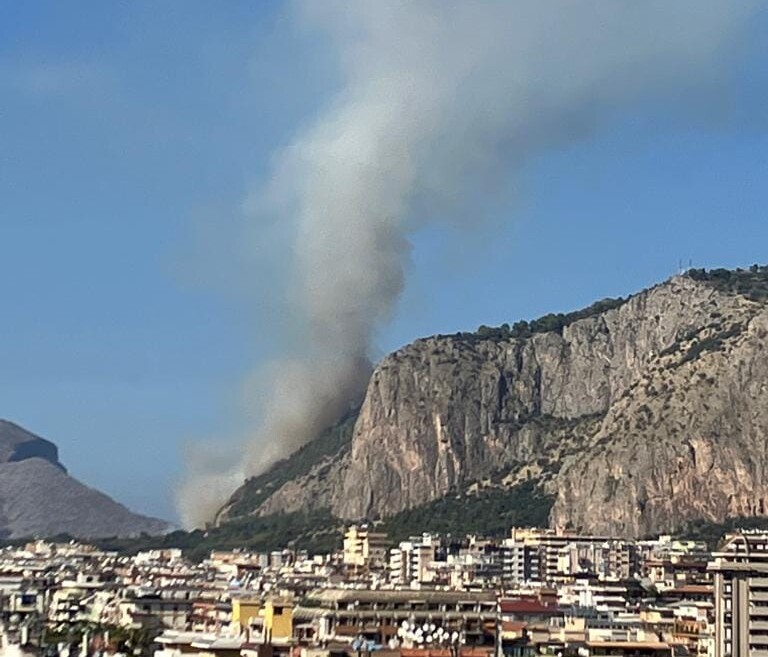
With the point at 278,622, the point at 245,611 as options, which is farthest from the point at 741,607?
the point at 245,611

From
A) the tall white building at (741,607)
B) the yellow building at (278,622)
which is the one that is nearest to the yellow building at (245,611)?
the yellow building at (278,622)

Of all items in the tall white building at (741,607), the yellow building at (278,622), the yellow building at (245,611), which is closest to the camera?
the tall white building at (741,607)

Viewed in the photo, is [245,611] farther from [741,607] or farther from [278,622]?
[741,607]

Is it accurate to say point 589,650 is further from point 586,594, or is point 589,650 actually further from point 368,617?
point 586,594

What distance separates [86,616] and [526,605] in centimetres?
2718

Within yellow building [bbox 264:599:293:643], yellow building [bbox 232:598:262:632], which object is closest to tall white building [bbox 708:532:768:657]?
yellow building [bbox 264:599:293:643]

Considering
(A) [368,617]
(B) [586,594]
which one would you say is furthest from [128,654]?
(B) [586,594]

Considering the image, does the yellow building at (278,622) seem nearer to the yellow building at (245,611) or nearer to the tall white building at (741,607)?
the yellow building at (245,611)

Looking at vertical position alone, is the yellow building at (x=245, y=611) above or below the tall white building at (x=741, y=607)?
above

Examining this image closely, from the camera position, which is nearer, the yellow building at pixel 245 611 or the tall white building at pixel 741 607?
the tall white building at pixel 741 607

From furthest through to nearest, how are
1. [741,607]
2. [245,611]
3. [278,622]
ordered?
[245,611]
[278,622]
[741,607]

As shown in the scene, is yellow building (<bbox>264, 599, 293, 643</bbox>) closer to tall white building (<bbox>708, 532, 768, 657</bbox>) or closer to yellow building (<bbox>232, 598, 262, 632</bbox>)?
yellow building (<bbox>232, 598, 262, 632</bbox>)

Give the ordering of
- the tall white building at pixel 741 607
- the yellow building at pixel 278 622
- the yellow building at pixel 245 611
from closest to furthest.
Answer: the tall white building at pixel 741 607
the yellow building at pixel 278 622
the yellow building at pixel 245 611

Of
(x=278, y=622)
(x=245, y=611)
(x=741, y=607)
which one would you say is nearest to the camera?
(x=741, y=607)
